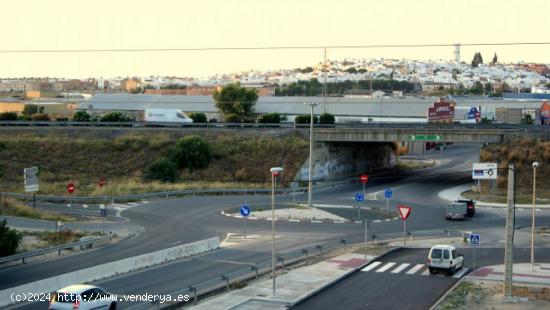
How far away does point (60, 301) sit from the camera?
21.9 meters

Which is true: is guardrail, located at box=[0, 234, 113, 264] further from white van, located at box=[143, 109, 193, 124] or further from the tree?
the tree

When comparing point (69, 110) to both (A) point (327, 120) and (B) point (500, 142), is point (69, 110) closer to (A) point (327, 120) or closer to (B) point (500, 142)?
(A) point (327, 120)

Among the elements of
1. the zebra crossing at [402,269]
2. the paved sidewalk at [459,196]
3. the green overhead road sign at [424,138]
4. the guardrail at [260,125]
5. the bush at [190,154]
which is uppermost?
the guardrail at [260,125]

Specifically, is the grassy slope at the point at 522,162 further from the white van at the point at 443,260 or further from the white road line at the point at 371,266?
the white van at the point at 443,260

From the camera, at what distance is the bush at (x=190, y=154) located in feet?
225

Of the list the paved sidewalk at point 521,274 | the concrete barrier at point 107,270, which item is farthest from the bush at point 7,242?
the paved sidewalk at point 521,274

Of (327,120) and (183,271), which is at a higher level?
(327,120)

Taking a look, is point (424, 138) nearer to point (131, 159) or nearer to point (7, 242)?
point (131, 159)

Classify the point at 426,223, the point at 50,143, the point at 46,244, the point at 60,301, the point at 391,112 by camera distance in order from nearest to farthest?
the point at 60,301
the point at 46,244
the point at 426,223
the point at 50,143
the point at 391,112

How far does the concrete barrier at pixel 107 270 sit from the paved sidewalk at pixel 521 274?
42.2ft

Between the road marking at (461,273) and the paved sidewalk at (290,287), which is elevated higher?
the paved sidewalk at (290,287)

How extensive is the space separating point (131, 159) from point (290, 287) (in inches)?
1768

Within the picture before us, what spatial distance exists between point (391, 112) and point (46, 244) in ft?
245

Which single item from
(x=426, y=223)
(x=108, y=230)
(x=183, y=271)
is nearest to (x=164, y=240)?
(x=108, y=230)
